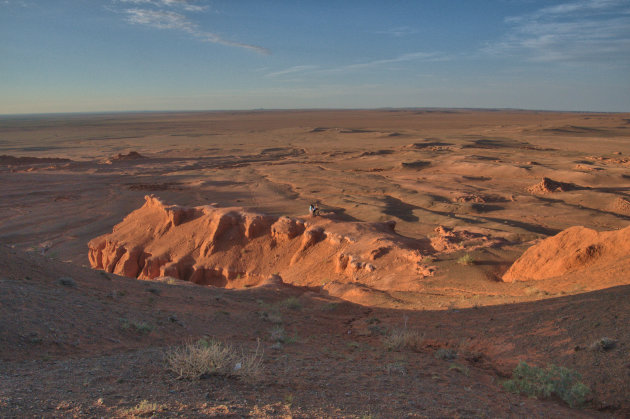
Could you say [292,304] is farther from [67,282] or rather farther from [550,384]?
[550,384]

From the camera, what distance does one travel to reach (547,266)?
10602 mm

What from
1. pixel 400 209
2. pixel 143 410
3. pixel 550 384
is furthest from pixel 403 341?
pixel 400 209

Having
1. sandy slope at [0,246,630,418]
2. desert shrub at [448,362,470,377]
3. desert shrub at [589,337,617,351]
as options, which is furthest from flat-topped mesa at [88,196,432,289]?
desert shrub at [589,337,617,351]

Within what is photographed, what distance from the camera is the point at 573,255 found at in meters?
10.3

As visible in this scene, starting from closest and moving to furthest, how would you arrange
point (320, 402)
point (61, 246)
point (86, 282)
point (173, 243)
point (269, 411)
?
→ point (269, 411) < point (320, 402) < point (86, 282) < point (173, 243) < point (61, 246)

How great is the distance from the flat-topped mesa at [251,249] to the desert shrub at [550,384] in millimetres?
5900

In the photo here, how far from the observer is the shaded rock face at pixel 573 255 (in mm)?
9711

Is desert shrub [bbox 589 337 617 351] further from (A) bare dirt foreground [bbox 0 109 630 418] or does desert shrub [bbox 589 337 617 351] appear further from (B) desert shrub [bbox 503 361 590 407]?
(B) desert shrub [bbox 503 361 590 407]

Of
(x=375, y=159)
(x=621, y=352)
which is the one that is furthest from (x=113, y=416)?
(x=375, y=159)

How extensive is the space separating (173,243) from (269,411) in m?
13.9

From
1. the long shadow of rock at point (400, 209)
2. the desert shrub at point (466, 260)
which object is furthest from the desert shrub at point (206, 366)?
the long shadow of rock at point (400, 209)

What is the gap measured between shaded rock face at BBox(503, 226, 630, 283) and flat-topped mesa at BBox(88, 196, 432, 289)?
2.57 meters

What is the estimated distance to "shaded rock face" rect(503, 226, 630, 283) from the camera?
9711mm

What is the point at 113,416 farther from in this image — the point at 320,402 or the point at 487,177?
the point at 487,177
